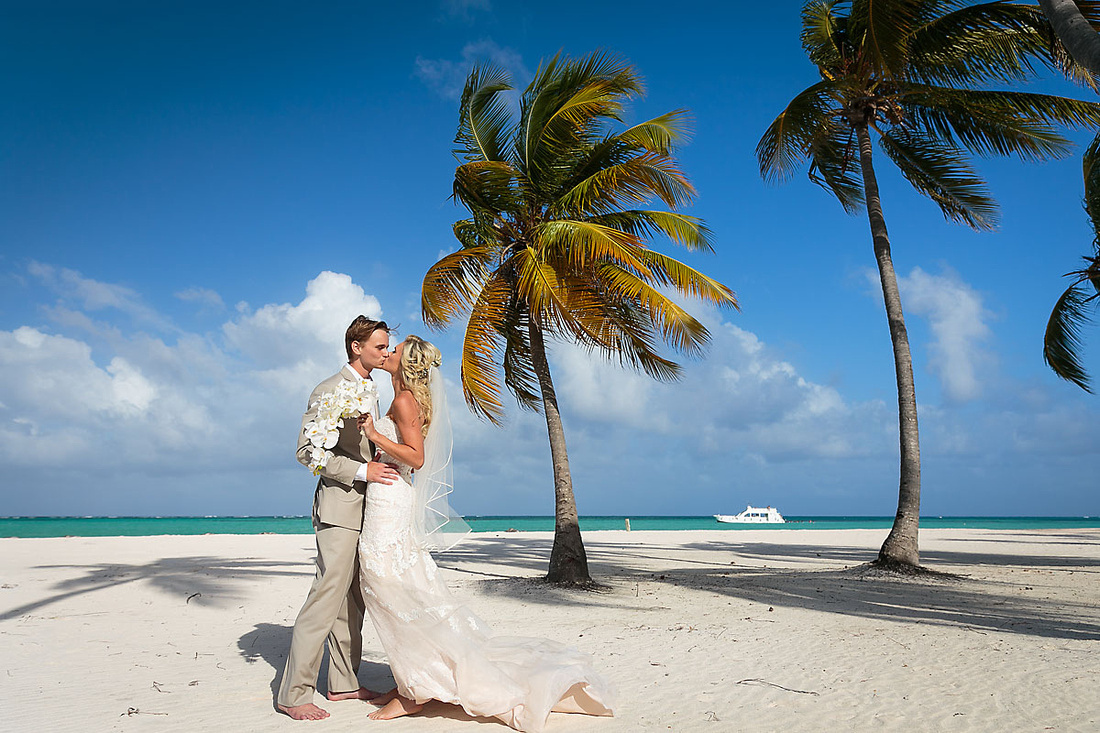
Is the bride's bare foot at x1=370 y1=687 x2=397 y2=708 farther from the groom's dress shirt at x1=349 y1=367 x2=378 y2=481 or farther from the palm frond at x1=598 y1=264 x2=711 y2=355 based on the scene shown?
the palm frond at x1=598 y1=264 x2=711 y2=355

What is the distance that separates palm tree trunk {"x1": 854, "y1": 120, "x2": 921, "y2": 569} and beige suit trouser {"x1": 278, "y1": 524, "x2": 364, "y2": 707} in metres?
9.84

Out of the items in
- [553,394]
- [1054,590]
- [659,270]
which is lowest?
[1054,590]

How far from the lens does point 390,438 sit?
4.74m

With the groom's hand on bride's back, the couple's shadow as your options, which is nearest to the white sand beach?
Answer: the couple's shadow

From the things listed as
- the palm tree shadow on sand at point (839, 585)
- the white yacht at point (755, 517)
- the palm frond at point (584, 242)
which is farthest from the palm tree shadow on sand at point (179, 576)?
the white yacht at point (755, 517)

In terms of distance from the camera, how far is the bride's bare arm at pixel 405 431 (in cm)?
455

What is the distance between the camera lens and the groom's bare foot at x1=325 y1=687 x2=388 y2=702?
4789 mm

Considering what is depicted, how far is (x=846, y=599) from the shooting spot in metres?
9.41

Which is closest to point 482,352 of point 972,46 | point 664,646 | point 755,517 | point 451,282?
point 451,282

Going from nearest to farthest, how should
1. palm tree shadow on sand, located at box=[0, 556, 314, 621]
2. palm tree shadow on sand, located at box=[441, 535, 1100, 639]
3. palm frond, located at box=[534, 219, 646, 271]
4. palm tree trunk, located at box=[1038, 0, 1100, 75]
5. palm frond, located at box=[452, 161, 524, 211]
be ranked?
palm tree trunk, located at box=[1038, 0, 1100, 75] → palm tree shadow on sand, located at box=[441, 535, 1100, 639] → palm tree shadow on sand, located at box=[0, 556, 314, 621] → palm frond, located at box=[534, 219, 646, 271] → palm frond, located at box=[452, 161, 524, 211]

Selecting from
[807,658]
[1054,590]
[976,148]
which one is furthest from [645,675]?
[976,148]

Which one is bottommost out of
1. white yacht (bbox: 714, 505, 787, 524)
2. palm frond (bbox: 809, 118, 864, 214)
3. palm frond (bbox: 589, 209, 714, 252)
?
white yacht (bbox: 714, 505, 787, 524)

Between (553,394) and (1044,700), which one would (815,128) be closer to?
(553,394)

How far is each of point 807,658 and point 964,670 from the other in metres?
1.16
